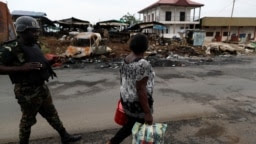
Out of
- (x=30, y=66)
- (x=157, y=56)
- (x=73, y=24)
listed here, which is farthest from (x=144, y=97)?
(x=73, y=24)

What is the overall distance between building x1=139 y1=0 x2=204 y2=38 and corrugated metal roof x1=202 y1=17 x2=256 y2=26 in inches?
67.3

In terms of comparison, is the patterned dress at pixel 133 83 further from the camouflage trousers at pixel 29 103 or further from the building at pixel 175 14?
the building at pixel 175 14

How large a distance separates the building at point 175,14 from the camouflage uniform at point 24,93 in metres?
36.0

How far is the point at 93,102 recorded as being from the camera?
5645 mm

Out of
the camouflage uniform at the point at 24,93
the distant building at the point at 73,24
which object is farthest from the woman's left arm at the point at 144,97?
the distant building at the point at 73,24

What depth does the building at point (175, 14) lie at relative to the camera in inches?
1500

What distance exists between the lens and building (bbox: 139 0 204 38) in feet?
125

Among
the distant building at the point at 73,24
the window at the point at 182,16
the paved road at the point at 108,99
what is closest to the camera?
the paved road at the point at 108,99

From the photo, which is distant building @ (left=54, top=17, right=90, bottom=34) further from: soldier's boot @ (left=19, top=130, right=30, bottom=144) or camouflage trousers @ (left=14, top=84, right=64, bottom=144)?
soldier's boot @ (left=19, top=130, right=30, bottom=144)

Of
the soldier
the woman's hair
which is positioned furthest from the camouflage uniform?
the woman's hair

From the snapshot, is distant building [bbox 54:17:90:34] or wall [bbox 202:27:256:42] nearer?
distant building [bbox 54:17:90:34]

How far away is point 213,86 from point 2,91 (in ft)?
21.1

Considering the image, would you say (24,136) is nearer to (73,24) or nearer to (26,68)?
(26,68)

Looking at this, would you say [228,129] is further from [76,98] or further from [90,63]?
[90,63]
